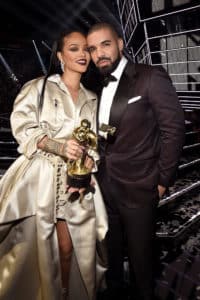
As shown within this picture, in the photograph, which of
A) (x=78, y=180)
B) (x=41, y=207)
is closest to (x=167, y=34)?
(x=78, y=180)

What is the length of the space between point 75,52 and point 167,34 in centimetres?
168

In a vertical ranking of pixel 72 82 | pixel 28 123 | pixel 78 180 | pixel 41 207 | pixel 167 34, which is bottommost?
pixel 41 207

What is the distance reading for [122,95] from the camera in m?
1.65

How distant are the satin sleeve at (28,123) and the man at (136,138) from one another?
368mm

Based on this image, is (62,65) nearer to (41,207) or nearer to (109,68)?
(109,68)

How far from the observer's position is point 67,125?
5.41 ft

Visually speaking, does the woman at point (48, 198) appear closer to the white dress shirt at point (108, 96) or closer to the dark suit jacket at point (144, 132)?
the white dress shirt at point (108, 96)

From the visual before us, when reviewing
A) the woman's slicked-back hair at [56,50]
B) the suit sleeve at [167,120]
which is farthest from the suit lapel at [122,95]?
the woman's slicked-back hair at [56,50]

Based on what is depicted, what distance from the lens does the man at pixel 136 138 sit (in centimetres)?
163

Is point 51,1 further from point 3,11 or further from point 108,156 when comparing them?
point 108,156

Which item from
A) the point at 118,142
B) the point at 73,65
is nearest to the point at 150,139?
the point at 118,142

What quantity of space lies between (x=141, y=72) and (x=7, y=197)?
106cm

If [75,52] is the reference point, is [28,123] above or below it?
below

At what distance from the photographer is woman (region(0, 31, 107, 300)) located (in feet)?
5.32
